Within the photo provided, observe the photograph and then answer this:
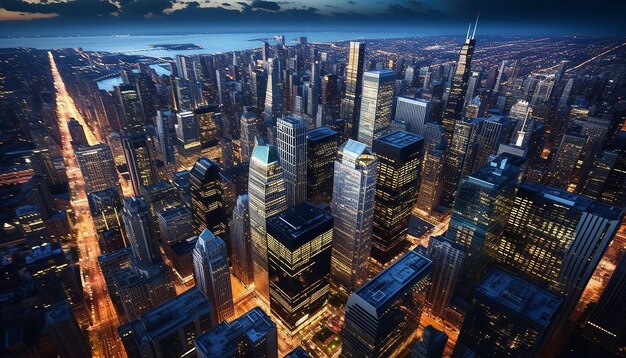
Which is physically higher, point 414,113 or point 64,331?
point 414,113

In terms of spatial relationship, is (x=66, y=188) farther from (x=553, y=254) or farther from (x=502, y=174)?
(x=553, y=254)

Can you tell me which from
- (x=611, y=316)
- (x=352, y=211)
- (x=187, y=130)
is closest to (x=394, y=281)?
(x=352, y=211)

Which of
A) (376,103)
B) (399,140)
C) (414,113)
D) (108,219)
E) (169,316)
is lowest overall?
(108,219)

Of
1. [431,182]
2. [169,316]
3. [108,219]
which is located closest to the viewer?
[169,316]

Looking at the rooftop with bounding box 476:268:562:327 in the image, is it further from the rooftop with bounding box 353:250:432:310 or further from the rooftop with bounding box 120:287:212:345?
the rooftop with bounding box 120:287:212:345

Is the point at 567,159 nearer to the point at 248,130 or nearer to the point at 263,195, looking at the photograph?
the point at 263,195

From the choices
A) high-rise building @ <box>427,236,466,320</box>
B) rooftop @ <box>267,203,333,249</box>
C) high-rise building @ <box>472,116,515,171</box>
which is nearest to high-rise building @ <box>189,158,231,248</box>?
rooftop @ <box>267,203,333,249</box>
